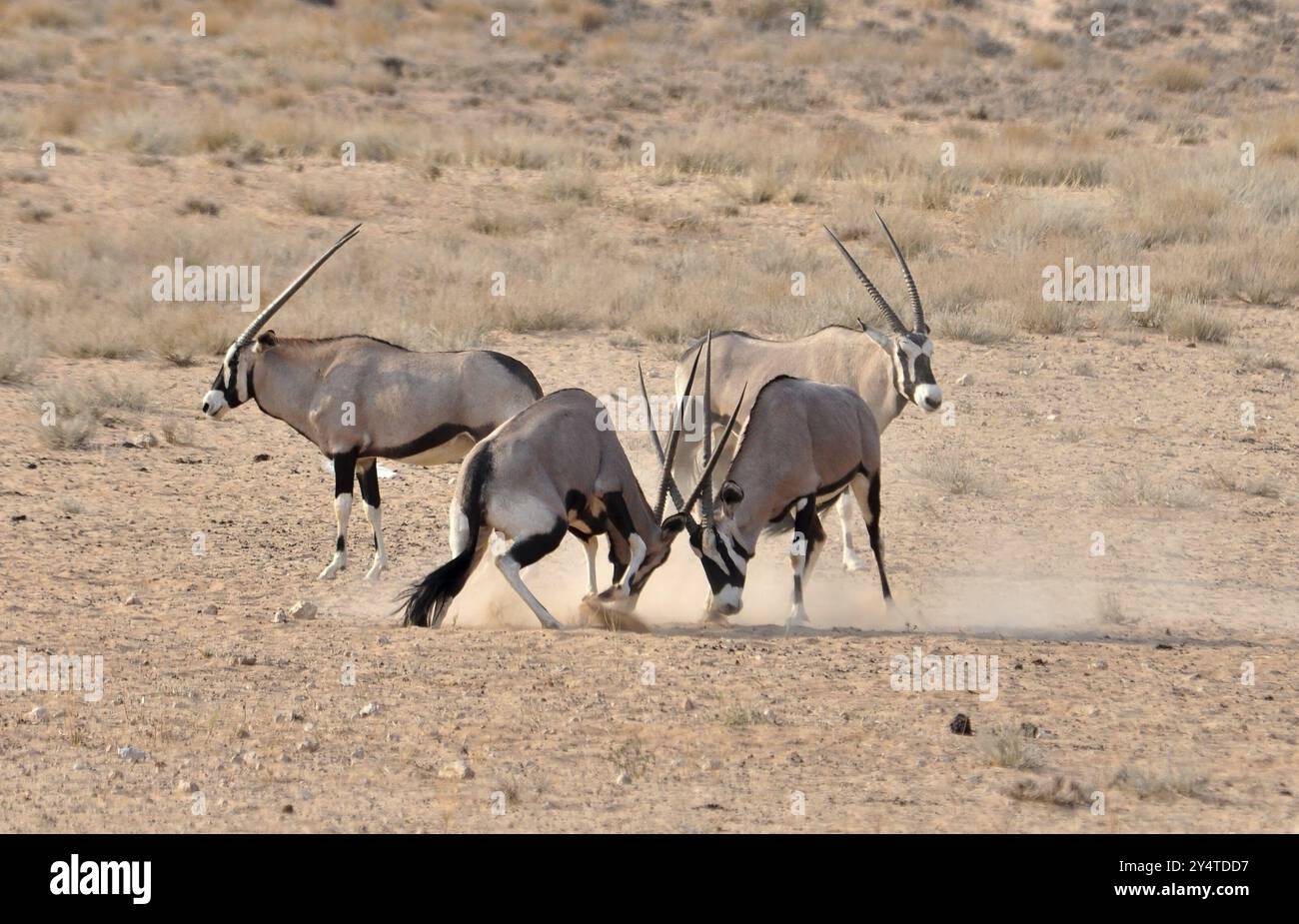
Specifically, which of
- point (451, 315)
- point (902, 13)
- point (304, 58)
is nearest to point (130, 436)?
point (451, 315)

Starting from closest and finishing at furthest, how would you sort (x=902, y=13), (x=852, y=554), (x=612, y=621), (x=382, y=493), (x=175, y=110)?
(x=612, y=621) → (x=852, y=554) → (x=382, y=493) → (x=175, y=110) → (x=902, y=13)

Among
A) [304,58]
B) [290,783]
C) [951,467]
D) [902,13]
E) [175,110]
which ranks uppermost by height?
[902,13]

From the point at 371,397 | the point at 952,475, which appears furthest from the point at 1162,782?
the point at 952,475

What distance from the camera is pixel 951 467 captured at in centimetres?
1150

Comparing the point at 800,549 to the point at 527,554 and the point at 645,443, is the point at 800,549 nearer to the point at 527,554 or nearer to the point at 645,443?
the point at 527,554

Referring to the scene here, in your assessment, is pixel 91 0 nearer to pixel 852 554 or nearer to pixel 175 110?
pixel 175 110

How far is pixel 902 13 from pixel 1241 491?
1127 inches

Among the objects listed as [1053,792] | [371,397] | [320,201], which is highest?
[320,201]

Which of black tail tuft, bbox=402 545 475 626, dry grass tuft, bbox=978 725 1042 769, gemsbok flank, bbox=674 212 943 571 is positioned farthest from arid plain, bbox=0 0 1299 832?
gemsbok flank, bbox=674 212 943 571

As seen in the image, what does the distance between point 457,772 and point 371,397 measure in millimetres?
3505

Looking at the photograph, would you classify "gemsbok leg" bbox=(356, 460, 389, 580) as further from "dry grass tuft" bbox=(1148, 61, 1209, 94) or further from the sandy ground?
"dry grass tuft" bbox=(1148, 61, 1209, 94)

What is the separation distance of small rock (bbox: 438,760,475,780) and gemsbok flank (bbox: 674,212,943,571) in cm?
396

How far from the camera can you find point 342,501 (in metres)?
9.14

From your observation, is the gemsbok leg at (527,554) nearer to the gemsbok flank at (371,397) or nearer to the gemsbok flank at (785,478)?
the gemsbok flank at (785,478)
